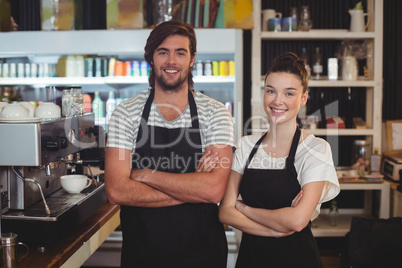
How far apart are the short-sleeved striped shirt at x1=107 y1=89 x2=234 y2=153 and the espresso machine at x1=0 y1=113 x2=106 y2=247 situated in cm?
26

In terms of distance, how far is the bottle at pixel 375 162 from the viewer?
3604 mm

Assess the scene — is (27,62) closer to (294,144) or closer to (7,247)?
(7,247)

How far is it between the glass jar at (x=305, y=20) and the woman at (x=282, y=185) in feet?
6.64

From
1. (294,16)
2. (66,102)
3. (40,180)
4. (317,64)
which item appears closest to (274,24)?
(294,16)

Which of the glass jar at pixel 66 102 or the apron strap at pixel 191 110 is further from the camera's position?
the glass jar at pixel 66 102

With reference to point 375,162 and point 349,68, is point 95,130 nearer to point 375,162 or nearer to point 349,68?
point 349,68

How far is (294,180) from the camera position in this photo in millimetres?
1706

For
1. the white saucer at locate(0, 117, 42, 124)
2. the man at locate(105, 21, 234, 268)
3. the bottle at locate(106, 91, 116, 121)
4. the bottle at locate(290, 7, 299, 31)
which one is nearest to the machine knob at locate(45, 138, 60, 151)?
the white saucer at locate(0, 117, 42, 124)

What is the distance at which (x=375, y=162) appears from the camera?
3.62 meters

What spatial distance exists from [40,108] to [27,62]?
7.29 ft

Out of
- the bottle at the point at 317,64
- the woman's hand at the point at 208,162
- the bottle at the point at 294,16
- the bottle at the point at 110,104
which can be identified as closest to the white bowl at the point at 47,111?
the woman's hand at the point at 208,162

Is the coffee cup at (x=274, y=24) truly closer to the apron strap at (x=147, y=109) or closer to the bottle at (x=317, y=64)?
the bottle at (x=317, y=64)

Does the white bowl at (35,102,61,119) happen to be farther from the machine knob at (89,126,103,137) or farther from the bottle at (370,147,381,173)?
the bottle at (370,147,381,173)

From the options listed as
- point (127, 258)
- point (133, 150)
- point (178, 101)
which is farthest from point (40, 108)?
point (127, 258)
